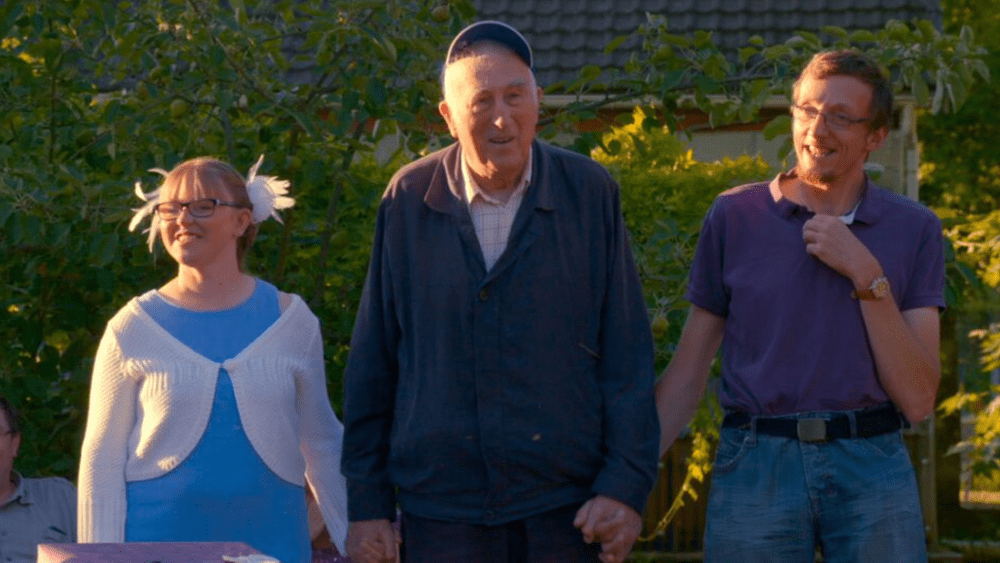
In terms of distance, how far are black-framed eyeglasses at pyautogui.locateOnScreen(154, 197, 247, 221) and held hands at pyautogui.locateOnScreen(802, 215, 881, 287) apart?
4.51 ft

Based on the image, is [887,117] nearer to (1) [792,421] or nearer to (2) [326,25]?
(1) [792,421]

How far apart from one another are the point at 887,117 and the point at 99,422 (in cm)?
192

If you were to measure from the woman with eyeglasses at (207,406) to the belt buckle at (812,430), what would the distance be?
3.70ft

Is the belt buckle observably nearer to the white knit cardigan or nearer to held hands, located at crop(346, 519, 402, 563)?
held hands, located at crop(346, 519, 402, 563)

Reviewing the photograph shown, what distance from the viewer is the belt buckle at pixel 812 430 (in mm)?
3641

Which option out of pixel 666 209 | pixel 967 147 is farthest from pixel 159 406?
pixel 967 147

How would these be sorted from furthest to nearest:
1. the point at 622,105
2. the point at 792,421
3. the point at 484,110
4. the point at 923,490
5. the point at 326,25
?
the point at 923,490 < the point at 622,105 < the point at 326,25 < the point at 792,421 < the point at 484,110

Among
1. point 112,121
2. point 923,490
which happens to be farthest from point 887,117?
point 923,490

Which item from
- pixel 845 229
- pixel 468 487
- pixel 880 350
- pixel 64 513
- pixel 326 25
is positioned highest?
pixel 326 25

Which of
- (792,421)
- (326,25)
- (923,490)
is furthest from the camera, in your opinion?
(923,490)

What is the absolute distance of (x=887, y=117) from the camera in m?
3.80

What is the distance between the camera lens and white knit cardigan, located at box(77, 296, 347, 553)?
3.84 metres

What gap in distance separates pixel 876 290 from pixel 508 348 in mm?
832

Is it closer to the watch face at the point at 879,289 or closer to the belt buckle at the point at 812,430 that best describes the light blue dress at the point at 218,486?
the belt buckle at the point at 812,430
